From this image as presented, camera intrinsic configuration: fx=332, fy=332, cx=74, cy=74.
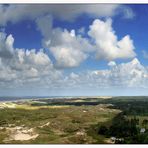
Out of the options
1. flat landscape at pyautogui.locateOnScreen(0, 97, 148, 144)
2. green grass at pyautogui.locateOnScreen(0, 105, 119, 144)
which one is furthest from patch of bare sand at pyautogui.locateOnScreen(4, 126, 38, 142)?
green grass at pyautogui.locateOnScreen(0, 105, 119, 144)

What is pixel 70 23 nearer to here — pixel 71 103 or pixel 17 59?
pixel 17 59

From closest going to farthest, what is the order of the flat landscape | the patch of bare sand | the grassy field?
the patch of bare sand → the grassy field → the flat landscape

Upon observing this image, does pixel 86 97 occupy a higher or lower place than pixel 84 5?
lower

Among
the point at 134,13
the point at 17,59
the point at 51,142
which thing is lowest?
the point at 51,142

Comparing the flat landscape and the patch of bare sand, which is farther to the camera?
the flat landscape

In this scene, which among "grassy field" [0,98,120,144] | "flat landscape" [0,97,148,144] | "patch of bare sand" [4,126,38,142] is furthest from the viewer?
"flat landscape" [0,97,148,144]

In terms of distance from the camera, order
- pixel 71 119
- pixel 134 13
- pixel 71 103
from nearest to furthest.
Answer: pixel 134 13
pixel 71 119
pixel 71 103

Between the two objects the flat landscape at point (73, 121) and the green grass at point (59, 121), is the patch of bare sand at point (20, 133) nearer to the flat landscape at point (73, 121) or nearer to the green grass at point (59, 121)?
the flat landscape at point (73, 121)

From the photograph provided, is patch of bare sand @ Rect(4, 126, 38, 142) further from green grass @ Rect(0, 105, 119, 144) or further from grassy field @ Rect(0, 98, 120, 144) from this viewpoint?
green grass @ Rect(0, 105, 119, 144)

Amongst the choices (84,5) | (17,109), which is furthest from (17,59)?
(84,5)

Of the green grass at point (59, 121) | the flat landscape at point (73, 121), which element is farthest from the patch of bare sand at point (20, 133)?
the green grass at point (59, 121)
